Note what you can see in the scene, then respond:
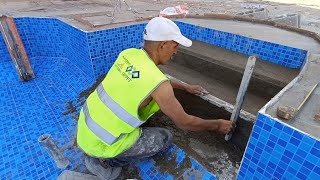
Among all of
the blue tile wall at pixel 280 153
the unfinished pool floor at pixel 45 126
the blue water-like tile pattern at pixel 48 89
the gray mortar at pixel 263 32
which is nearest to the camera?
the blue tile wall at pixel 280 153

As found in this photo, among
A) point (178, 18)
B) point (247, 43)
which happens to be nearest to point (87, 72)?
point (178, 18)

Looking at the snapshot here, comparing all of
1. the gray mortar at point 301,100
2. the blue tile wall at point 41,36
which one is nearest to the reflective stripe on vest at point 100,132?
the gray mortar at point 301,100

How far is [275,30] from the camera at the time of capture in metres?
3.78

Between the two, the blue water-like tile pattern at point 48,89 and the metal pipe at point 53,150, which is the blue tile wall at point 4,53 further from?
the metal pipe at point 53,150

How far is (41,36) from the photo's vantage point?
4.79 metres

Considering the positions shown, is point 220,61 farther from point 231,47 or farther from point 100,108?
point 100,108

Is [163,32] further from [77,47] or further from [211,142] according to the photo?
[77,47]

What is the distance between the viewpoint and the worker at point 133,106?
178cm

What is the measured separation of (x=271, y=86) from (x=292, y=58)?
48 cm

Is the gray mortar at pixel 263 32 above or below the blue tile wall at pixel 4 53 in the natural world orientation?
above

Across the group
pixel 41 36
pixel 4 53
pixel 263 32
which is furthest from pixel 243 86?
pixel 4 53

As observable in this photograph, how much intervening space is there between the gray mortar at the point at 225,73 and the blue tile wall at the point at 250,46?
0.26 feet

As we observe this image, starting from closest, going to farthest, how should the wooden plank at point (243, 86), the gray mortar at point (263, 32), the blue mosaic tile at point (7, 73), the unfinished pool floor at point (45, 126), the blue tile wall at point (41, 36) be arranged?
the wooden plank at point (243, 86)
the unfinished pool floor at point (45, 126)
the gray mortar at point (263, 32)
the blue mosaic tile at point (7, 73)
the blue tile wall at point (41, 36)

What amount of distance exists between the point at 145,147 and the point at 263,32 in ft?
9.10
